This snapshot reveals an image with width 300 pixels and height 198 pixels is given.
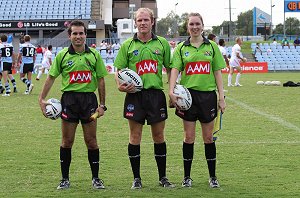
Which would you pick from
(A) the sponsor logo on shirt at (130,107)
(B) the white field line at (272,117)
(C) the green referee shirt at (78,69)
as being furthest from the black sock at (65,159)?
(B) the white field line at (272,117)

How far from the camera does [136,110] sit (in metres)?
7.51

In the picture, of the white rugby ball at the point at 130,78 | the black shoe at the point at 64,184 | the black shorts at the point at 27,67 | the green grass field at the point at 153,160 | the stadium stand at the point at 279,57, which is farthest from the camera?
the stadium stand at the point at 279,57

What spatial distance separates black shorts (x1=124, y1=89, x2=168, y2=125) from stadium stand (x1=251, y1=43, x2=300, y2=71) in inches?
1613

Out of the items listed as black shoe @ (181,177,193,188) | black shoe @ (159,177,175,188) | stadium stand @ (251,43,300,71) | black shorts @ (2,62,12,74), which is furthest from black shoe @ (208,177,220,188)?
stadium stand @ (251,43,300,71)

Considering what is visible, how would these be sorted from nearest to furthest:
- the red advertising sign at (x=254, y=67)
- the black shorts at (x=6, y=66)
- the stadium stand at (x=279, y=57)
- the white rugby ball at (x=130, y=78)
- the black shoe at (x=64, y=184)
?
the white rugby ball at (x=130, y=78) → the black shoe at (x=64, y=184) → the black shorts at (x=6, y=66) → the red advertising sign at (x=254, y=67) → the stadium stand at (x=279, y=57)

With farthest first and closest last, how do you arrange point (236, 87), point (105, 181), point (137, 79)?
point (236, 87), point (105, 181), point (137, 79)

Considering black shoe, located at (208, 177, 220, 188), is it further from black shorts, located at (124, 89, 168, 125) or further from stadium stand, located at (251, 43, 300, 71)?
stadium stand, located at (251, 43, 300, 71)

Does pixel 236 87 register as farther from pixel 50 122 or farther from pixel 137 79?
pixel 137 79

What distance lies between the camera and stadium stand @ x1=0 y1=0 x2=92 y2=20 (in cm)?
6069

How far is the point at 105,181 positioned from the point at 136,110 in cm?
103

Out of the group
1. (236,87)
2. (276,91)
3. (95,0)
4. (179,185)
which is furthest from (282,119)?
(95,0)

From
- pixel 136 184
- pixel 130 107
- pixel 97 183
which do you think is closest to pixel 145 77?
pixel 130 107

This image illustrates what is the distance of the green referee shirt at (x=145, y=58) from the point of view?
7.49 meters

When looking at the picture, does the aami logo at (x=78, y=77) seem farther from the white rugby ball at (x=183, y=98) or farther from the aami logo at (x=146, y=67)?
the white rugby ball at (x=183, y=98)
